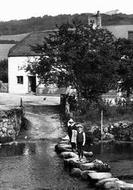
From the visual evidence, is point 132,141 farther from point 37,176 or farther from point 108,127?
point 37,176

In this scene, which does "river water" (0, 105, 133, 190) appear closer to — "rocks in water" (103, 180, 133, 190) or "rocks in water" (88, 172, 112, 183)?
"rocks in water" (88, 172, 112, 183)

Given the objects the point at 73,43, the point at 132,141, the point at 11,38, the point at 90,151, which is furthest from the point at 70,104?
the point at 11,38

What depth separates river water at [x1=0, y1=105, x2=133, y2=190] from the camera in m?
29.6

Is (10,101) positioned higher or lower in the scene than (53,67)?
lower

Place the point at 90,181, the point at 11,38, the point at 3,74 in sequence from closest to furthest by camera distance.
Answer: the point at 90,181, the point at 3,74, the point at 11,38

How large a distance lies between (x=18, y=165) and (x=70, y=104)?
1834cm

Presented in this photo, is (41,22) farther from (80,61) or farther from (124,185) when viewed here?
(124,185)

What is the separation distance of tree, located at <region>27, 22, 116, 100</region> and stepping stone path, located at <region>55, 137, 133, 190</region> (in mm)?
13058

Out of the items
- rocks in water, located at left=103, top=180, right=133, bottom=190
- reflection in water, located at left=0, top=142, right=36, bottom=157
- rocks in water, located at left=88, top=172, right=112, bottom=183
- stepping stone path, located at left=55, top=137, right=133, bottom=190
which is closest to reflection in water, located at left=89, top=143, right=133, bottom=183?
stepping stone path, located at left=55, top=137, right=133, bottom=190

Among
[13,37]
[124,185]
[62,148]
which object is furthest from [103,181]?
[13,37]

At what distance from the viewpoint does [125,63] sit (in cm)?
5431

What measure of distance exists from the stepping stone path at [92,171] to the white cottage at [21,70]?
38082 mm

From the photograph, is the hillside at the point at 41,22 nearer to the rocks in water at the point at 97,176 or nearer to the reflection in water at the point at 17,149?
the reflection in water at the point at 17,149

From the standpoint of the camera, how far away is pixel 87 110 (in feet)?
164
